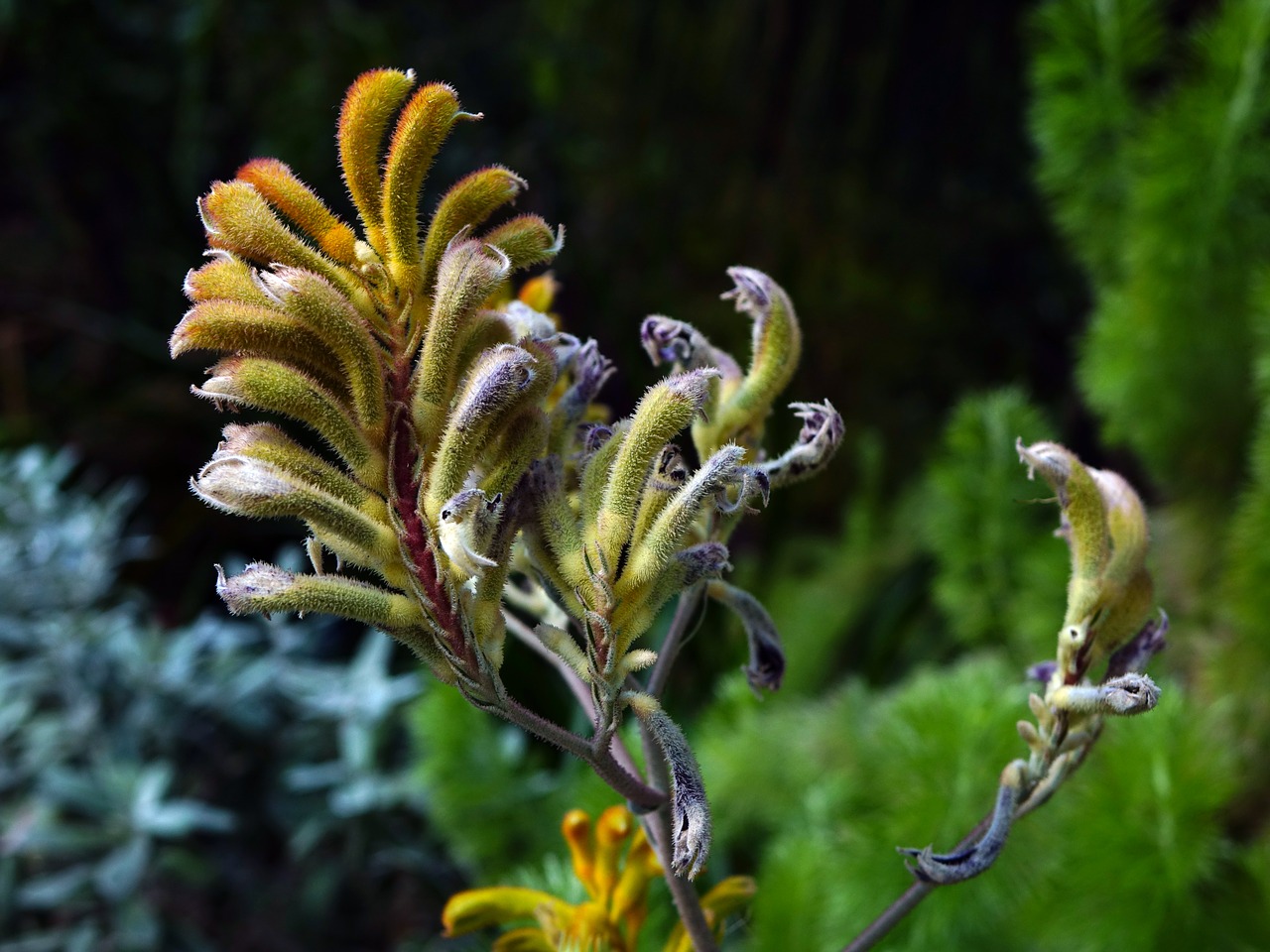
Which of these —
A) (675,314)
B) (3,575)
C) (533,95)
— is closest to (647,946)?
(3,575)

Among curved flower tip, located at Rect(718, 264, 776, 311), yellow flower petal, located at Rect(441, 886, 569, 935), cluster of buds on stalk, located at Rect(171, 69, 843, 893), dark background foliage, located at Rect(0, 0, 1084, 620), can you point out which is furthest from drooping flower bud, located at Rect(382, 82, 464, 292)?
dark background foliage, located at Rect(0, 0, 1084, 620)

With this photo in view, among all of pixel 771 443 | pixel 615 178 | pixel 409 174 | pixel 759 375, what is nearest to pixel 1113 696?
pixel 759 375

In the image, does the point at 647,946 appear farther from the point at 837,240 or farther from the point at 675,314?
the point at 837,240

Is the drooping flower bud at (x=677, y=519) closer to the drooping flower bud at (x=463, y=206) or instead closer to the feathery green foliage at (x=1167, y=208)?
the drooping flower bud at (x=463, y=206)

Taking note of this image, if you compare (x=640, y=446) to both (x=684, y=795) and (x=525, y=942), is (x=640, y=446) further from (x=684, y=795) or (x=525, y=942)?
(x=525, y=942)

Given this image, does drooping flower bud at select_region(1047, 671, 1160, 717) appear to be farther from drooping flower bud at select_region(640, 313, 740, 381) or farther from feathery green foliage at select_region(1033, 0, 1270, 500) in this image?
feathery green foliage at select_region(1033, 0, 1270, 500)

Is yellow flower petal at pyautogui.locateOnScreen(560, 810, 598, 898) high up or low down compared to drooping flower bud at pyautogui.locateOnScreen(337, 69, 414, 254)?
down
